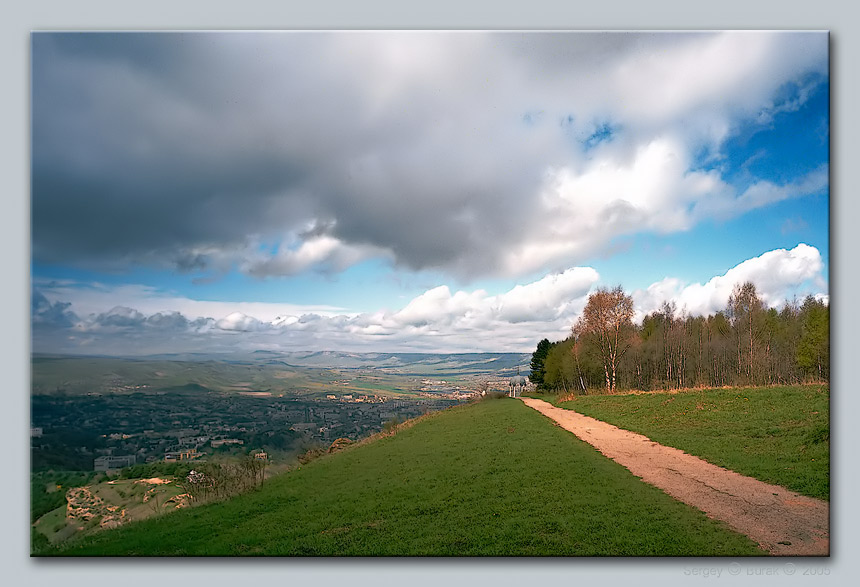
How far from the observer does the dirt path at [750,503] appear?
5125 millimetres

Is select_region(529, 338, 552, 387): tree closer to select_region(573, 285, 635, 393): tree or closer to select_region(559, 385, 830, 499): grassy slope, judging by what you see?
select_region(573, 285, 635, 393): tree

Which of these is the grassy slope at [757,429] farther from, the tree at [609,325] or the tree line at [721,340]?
the tree at [609,325]

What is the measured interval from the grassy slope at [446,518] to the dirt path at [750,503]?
0.23m

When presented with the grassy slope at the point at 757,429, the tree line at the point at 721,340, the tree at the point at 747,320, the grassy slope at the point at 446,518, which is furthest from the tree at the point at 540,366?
the grassy slope at the point at 446,518

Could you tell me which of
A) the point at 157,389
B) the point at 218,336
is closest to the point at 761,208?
the point at 218,336

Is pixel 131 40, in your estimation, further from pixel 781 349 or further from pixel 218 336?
pixel 781 349

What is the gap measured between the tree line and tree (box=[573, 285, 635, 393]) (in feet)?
0.07

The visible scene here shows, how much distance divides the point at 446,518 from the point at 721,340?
19.2 feet

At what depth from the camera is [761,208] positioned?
20.5 feet

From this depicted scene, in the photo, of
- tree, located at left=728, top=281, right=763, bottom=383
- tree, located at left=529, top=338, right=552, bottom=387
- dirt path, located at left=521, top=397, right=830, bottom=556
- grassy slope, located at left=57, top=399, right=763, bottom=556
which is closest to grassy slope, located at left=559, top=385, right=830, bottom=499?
dirt path, located at left=521, top=397, right=830, bottom=556

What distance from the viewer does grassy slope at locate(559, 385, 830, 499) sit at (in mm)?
6027

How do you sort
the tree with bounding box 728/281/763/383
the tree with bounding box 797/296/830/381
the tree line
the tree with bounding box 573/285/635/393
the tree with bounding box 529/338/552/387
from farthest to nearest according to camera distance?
the tree with bounding box 529/338/552/387 → the tree with bounding box 573/285/635/393 → the tree with bounding box 728/281/763/383 → the tree line → the tree with bounding box 797/296/830/381

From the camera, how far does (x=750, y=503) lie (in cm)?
550

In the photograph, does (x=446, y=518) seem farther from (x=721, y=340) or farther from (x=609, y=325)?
(x=609, y=325)
